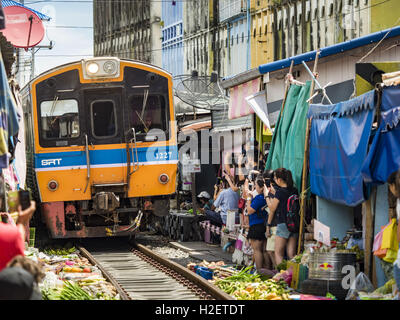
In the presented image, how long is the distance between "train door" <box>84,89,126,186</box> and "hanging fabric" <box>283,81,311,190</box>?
4.27 meters

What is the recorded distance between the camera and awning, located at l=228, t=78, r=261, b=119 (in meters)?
15.2

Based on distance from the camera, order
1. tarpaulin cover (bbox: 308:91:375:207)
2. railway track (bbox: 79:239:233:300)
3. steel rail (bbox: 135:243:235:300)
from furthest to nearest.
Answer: railway track (bbox: 79:239:233:300) < steel rail (bbox: 135:243:235:300) < tarpaulin cover (bbox: 308:91:375:207)

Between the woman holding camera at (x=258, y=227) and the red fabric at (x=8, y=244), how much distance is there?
6.76 m

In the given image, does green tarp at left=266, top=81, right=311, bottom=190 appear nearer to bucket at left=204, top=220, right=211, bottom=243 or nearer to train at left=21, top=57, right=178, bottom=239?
train at left=21, top=57, right=178, bottom=239

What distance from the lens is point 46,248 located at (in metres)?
15.8

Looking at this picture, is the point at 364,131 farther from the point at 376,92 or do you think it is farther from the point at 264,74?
the point at 264,74

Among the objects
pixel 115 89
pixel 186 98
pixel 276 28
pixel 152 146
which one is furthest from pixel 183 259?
pixel 276 28

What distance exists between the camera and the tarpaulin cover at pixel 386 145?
27.8ft

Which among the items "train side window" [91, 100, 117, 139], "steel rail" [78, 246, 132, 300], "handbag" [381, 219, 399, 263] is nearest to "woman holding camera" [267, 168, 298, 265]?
"steel rail" [78, 246, 132, 300]

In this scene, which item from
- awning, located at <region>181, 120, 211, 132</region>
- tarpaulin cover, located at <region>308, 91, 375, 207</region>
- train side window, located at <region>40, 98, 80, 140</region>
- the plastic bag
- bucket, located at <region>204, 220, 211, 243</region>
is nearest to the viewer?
the plastic bag

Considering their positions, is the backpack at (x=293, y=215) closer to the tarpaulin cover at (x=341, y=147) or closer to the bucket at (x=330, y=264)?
the tarpaulin cover at (x=341, y=147)

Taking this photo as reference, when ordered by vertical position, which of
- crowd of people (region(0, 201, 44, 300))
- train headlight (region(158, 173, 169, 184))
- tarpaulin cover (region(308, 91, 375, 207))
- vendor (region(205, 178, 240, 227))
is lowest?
vendor (region(205, 178, 240, 227))

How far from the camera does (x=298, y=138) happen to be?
11734 mm

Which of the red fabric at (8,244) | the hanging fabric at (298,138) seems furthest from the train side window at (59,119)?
the red fabric at (8,244)
